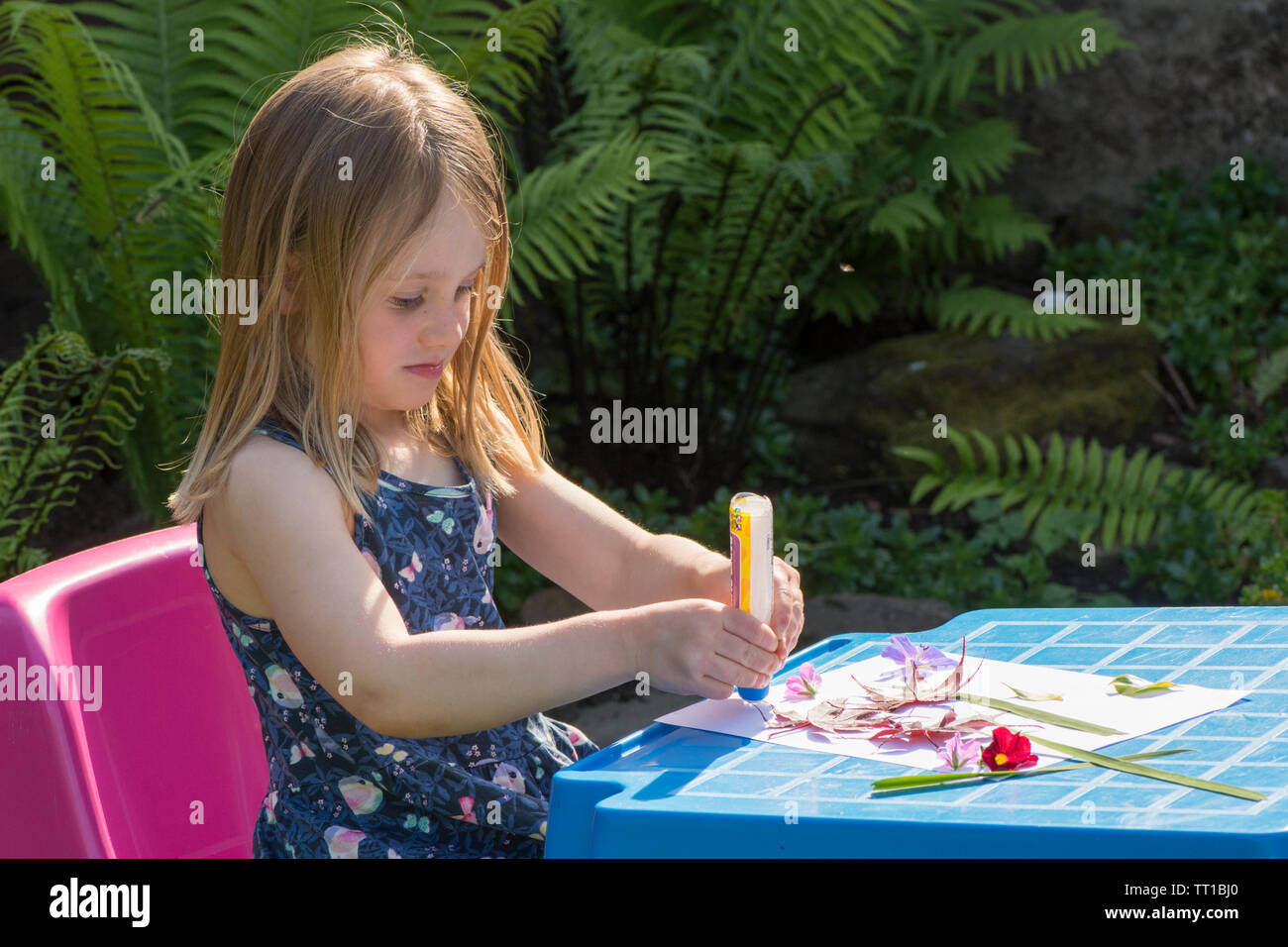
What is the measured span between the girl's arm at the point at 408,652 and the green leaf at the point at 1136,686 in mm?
511

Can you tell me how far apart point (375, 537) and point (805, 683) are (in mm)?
558

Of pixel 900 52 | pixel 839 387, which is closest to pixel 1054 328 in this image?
pixel 839 387

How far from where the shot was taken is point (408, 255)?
1.69 metres

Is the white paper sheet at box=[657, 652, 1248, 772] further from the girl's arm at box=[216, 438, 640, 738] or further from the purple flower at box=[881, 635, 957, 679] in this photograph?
the girl's arm at box=[216, 438, 640, 738]

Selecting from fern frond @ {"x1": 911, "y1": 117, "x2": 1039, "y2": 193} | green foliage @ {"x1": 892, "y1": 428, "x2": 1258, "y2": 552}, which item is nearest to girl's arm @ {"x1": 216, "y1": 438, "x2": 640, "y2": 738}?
green foliage @ {"x1": 892, "y1": 428, "x2": 1258, "y2": 552}

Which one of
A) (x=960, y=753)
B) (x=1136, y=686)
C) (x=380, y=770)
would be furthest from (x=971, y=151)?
(x=960, y=753)

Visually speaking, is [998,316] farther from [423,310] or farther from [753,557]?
[753,557]

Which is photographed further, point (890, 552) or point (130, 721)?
point (890, 552)

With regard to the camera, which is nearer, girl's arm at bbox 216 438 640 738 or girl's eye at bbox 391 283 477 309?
girl's arm at bbox 216 438 640 738

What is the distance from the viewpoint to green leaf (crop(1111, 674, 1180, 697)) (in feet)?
4.91

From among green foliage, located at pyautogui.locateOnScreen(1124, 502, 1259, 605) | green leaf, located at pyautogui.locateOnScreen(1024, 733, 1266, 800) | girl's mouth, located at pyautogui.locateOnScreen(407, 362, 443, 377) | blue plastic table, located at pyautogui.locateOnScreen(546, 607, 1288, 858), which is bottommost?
green foliage, located at pyautogui.locateOnScreen(1124, 502, 1259, 605)

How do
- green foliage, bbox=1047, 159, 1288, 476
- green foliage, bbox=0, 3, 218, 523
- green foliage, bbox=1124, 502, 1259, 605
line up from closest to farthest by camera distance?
green foliage, bbox=0, 3, 218, 523 < green foliage, bbox=1124, 502, 1259, 605 < green foliage, bbox=1047, 159, 1288, 476

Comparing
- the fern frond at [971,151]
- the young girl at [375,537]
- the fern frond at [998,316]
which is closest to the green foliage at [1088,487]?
the fern frond at [998,316]

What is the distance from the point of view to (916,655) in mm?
1629
